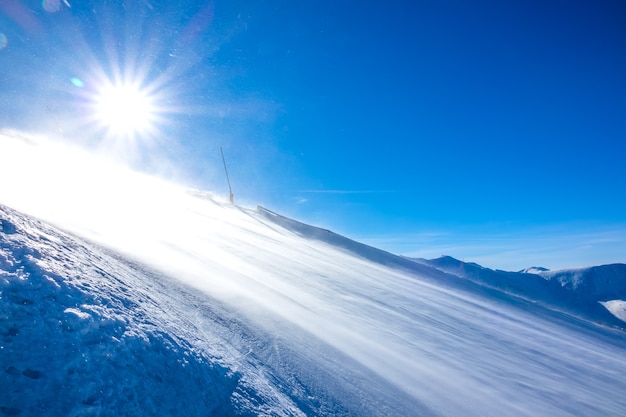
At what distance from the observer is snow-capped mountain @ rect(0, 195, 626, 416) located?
1.37 m

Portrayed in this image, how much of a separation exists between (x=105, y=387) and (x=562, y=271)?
15980 cm

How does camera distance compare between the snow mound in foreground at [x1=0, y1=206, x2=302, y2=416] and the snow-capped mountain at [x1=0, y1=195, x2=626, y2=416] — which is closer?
the snow mound in foreground at [x1=0, y1=206, x2=302, y2=416]

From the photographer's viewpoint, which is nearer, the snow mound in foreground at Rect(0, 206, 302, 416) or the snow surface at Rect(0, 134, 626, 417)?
the snow mound in foreground at Rect(0, 206, 302, 416)

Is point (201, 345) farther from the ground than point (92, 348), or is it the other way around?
point (92, 348)

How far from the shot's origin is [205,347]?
2.06 metres

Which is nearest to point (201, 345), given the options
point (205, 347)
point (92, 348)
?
point (205, 347)

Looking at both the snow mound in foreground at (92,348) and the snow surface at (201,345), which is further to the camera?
the snow surface at (201,345)

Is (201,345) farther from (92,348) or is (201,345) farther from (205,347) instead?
(92,348)

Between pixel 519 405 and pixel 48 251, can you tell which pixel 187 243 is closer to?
pixel 48 251

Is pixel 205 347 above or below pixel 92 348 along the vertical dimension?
below

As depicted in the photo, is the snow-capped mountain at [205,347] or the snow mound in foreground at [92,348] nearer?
the snow mound in foreground at [92,348]

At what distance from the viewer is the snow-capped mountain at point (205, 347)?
1.37 metres

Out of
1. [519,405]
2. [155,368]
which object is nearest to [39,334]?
[155,368]

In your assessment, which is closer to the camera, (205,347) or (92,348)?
(92,348)
